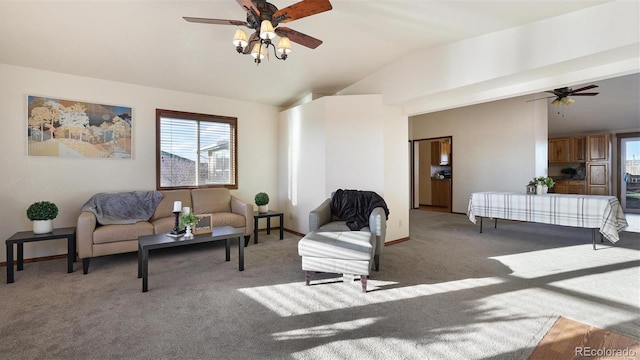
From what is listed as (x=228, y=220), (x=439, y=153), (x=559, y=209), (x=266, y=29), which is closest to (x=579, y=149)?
(x=439, y=153)

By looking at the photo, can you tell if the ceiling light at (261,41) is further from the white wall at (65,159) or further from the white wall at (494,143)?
the white wall at (494,143)

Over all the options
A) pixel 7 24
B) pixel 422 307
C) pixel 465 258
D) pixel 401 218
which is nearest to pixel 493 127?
pixel 401 218

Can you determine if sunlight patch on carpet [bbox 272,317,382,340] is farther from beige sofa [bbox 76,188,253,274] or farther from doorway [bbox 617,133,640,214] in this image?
doorway [bbox 617,133,640,214]

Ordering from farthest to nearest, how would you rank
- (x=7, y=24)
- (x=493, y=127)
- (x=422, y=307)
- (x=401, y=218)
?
(x=493, y=127) < (x=401, y=218) < (x=7, y=24) < (x=422, y=307)

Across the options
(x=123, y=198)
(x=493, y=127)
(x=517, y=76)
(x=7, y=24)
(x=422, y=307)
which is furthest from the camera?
(x=493, y=127)

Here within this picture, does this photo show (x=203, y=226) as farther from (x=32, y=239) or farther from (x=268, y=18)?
(x=268, y=18)

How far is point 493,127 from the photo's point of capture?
278 inches

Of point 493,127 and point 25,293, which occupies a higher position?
point 493,127

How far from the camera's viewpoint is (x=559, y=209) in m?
4.49

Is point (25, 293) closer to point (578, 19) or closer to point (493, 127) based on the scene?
point (578, 19)

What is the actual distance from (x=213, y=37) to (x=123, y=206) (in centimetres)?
271

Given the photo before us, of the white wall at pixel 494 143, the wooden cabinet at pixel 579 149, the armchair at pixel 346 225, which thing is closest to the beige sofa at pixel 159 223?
the armchair at pixel 346 225

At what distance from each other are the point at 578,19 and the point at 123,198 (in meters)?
5.80

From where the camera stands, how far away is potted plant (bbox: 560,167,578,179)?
28.2ft
